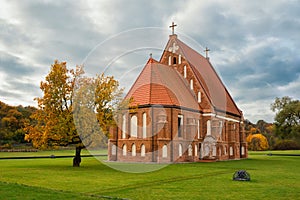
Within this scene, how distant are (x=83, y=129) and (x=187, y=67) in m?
19.0

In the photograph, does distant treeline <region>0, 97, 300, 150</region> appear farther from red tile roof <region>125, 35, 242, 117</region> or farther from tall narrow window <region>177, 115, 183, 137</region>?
tall narrow window <region>177, 115, 183, 137</region>

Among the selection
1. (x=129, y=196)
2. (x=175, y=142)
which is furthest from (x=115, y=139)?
(x=129, y=196)

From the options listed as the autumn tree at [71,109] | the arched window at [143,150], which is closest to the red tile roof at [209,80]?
the arched window at [143,150]

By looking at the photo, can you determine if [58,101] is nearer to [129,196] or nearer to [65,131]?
[65,131]

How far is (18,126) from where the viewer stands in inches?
2429

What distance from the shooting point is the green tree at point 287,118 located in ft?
160

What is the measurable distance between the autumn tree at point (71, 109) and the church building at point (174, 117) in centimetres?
299

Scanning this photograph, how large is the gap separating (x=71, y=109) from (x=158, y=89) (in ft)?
37.5

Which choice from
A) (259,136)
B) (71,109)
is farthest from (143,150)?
(259,136)

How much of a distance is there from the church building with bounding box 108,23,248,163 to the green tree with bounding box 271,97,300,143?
12712mm

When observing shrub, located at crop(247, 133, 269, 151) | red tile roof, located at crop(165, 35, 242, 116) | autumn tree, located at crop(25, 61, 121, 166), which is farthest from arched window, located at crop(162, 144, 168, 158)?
shrub, located at crop(247, 133, 269, 151)

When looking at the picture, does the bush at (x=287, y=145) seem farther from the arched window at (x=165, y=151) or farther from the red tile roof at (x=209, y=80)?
the arched window at (x=165, y=151)

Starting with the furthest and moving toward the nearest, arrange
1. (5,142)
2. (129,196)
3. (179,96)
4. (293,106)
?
(5,142) < (293,106) < (179,96) < (129,196)

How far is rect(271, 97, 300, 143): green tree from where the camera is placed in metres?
48.8
